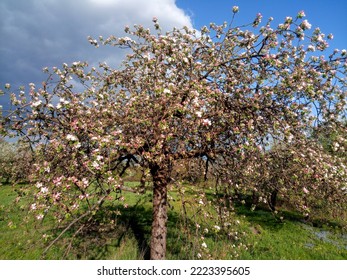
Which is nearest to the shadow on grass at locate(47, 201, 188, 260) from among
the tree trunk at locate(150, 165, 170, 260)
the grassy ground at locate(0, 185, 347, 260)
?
the grassy ground at locate(0, 185, 347, 260)

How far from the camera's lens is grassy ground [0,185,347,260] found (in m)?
8.98

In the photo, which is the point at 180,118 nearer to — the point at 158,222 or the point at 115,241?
the point at 158,222

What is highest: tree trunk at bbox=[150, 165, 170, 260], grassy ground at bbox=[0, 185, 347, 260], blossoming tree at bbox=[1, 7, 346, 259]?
Result: blossoming tree at bbox=[1, 7, 346, 259]

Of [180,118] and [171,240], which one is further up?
[180,118]

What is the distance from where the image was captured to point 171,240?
447 inches

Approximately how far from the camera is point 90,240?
11062 millimetres

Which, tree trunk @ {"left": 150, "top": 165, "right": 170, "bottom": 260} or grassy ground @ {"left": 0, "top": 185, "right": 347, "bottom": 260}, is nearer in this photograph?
Result: tree trunk @ {"left": 150, "top": 165, "right": 170, "bottom": 260}

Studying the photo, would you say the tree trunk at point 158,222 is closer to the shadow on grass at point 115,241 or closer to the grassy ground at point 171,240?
the grassy ground at point 171,240

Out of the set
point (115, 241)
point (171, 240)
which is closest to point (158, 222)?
point (171, 240)

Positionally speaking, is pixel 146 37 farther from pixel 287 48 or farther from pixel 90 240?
pixel 90 240

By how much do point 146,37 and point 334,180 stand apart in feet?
24.1

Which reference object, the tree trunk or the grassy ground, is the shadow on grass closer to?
the grassy ground

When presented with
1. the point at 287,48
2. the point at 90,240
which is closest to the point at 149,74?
the point at 287,48

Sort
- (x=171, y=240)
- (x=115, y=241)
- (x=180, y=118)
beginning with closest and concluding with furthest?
(x=180, y=118), (x=115, y=241), (x=171, y=240)
